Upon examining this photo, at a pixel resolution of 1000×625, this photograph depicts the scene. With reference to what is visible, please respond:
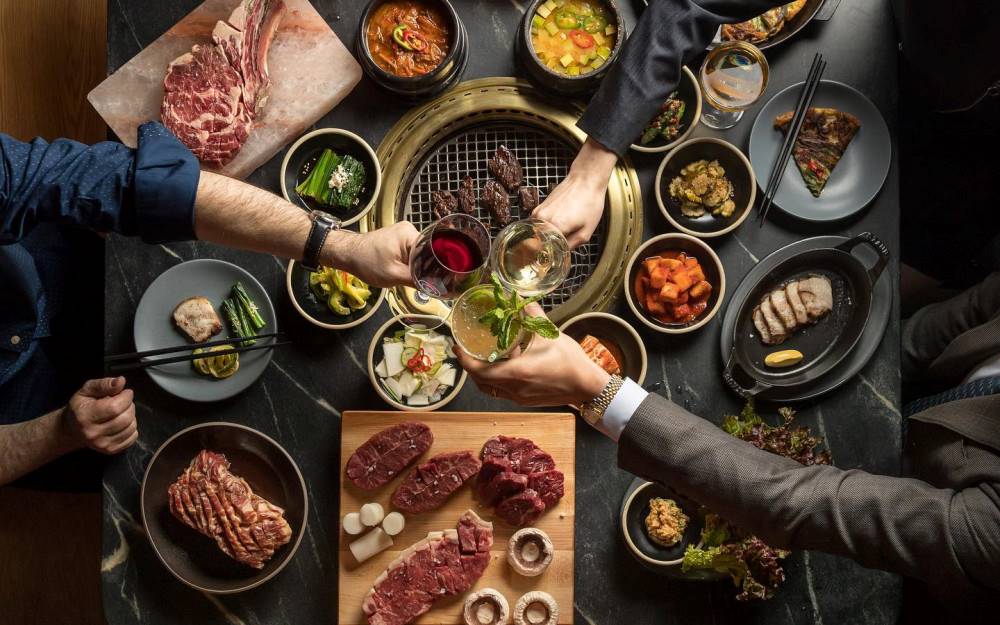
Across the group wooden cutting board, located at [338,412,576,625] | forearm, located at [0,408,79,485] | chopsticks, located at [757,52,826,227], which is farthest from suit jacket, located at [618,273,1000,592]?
forearm, located at [0,408,79,485]

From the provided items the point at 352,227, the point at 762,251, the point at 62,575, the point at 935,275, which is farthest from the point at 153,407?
the point at 935,275

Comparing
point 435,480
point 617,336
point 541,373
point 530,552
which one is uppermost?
point 541,373

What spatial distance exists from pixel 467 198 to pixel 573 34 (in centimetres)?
85

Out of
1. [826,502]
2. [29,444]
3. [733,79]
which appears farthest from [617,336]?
[29,444]

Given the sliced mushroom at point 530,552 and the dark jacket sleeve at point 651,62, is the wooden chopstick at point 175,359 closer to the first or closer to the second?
the sliced mushroom at point 530,552

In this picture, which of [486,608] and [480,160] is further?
[480,160]

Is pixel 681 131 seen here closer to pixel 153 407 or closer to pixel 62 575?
pixel 153 407

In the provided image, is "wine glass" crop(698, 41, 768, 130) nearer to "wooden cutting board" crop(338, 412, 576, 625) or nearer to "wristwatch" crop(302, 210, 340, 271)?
"wooden cutting board" crop(338, 412, 576, 625)

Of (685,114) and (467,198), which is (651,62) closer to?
(685,114)

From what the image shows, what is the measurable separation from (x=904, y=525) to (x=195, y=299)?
284 centimetres

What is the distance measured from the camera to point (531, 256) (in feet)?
8.75

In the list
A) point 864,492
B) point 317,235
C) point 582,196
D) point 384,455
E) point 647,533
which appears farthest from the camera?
point 647,533

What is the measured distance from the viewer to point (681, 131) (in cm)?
327

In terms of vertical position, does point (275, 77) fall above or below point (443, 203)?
above
